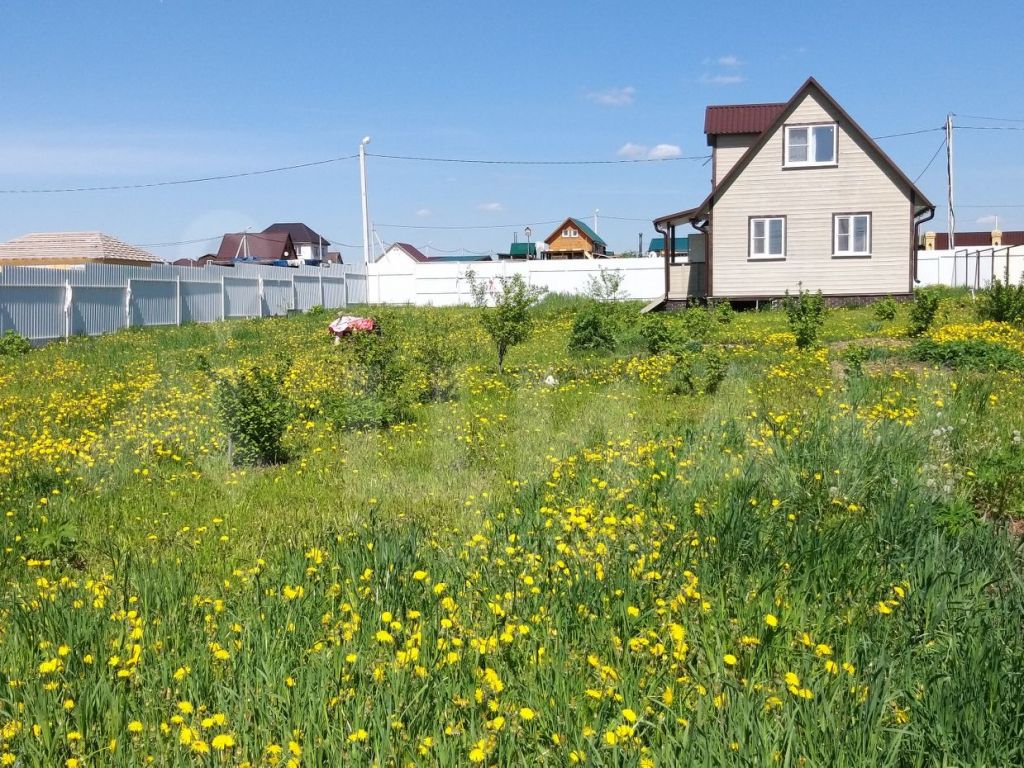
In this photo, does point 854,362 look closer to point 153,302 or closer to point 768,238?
point 768,238

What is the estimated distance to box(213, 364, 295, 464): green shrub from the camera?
26.8 ft

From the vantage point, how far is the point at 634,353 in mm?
14531

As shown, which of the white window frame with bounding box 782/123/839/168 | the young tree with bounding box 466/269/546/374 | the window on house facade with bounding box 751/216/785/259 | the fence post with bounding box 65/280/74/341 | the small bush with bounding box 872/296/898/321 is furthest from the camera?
the window on house facade with bounding box 751/216/785/259

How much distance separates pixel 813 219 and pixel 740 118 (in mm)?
4547

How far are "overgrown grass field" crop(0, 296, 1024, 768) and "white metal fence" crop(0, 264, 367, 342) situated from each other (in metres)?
14.1

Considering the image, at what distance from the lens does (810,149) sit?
27516 mm

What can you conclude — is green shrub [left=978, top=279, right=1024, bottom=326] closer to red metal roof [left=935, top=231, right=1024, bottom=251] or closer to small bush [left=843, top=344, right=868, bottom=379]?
small bush [left=843, top=344, right=868, bottom=379]

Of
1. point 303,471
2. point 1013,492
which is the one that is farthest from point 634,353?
point 1013,492

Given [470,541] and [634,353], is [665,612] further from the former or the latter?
[634,353]

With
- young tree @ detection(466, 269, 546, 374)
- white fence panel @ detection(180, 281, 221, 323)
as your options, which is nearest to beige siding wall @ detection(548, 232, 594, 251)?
white fence panel @ detection(180, 281, 221, 323)

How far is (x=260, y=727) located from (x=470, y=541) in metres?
1.79

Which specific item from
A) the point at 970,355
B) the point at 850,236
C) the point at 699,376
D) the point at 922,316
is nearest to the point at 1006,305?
the point at 922,316

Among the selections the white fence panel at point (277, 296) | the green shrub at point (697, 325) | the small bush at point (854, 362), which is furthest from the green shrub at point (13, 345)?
the small bush at point (854, 362)

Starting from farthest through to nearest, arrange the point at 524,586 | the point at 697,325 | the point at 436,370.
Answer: the point at 697,325
the point at 436,370
the point at 524,586
